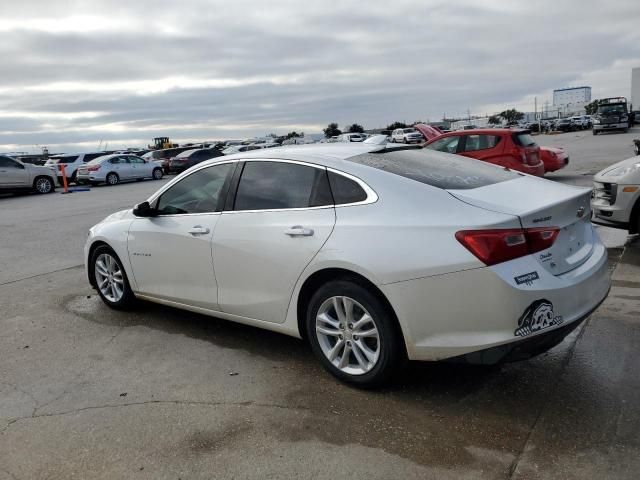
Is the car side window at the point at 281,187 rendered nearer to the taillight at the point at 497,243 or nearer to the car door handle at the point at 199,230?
the car door handle at the point at 199,230

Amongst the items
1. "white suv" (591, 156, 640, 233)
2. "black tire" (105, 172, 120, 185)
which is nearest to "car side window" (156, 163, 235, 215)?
"white suv" (591, 156, 640, 233)

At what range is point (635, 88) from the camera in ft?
182

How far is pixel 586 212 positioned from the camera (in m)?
3.77

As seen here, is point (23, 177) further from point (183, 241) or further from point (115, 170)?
point (183, 241)

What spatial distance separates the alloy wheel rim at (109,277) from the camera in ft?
18.0

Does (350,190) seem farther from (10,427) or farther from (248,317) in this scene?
(10,427)

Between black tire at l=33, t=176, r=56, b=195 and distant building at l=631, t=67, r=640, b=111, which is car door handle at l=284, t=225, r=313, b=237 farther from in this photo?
distant building at l=631, t=67, r=640, b=111

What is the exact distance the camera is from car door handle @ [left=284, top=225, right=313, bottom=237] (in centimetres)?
371

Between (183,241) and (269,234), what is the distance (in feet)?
3.31

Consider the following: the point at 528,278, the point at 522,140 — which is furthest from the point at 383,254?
the point at 522,140

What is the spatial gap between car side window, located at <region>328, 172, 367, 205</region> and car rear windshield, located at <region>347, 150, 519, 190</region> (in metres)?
0.19

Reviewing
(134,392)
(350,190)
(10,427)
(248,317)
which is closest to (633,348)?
(350,190)

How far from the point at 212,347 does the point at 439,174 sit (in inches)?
90.2

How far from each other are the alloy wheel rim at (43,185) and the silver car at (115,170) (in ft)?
7.84
